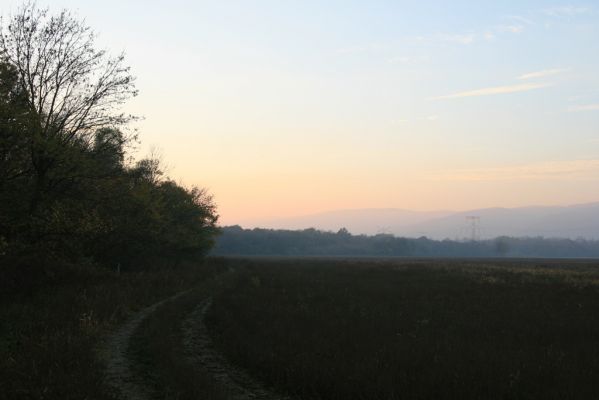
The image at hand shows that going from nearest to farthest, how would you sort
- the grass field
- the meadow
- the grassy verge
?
the grassy verge < the meadow < the grass field

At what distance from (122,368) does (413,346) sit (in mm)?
7494

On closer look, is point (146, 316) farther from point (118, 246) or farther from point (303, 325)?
point (118, 246)

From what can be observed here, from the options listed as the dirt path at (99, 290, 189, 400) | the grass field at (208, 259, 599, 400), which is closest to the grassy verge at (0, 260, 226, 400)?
the dirt path at (99, 290, 189, 400)

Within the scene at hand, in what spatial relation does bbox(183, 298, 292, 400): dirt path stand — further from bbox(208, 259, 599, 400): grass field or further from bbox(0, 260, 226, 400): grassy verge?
bbox(0, 260, 226, 400): grassy verge

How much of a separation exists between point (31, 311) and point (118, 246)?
2187 centimetres

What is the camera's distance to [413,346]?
13.2 m

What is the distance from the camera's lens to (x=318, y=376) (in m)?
10.2

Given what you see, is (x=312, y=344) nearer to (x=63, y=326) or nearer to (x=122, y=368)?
(x=122, y=368)

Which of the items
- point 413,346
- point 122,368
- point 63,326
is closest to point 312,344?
point 413,346

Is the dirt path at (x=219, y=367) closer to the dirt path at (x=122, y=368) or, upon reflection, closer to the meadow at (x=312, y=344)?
the meadow at (x=312, y=344)

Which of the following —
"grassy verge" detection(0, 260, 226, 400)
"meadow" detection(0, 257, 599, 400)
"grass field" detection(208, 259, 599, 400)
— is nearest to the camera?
"grassy verge" detection(0, 260, 226, 400)

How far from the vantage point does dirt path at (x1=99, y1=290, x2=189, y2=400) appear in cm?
920

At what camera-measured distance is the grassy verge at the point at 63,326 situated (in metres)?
9.12

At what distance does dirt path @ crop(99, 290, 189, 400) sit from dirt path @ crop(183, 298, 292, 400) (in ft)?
5.21
